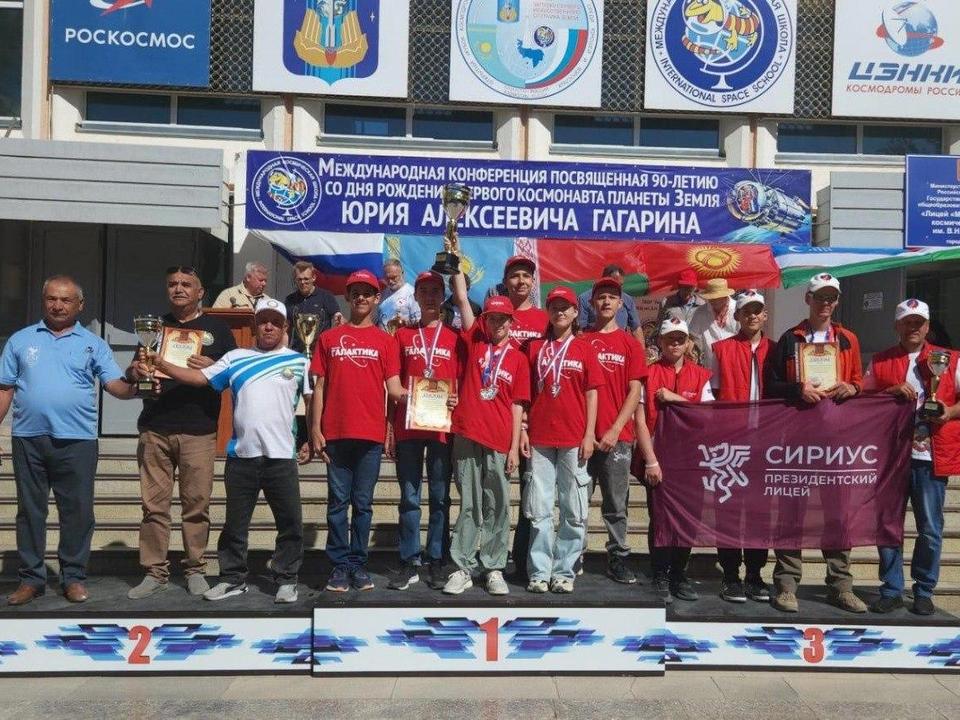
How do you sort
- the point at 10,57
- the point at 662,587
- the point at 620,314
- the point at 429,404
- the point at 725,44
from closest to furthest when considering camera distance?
the point at 429,404
the point at 662,587
the point at 620,314
the point at 10,57
the point at 725,44

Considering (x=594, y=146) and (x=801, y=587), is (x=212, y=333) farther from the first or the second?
(x=594, y=146)

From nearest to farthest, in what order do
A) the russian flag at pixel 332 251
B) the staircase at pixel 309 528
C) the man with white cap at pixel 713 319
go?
the staircase at pixel 309 528
the man with white cap at pixel 713 319
the russian flag at pixel 332 251

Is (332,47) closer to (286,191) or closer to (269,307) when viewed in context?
(286,191)

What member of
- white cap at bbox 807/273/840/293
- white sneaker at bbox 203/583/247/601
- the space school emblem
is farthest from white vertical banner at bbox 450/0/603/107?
white sneaker at bbox 203/583/247/601

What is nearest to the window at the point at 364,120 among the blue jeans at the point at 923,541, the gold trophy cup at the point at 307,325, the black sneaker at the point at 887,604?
the gold trophy cup at the point at 307,325

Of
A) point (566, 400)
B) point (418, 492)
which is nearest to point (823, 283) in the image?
Answer: point (566, 400)

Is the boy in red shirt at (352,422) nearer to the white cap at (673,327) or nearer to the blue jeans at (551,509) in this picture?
the blue jeans at (551,509)

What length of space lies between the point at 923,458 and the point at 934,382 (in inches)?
19.9

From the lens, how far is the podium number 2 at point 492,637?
4.84 meters

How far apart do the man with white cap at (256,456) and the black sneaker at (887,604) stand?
145 inches

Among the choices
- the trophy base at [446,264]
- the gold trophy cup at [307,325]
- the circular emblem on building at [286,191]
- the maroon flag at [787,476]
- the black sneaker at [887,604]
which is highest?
the circular emblem on building at [286,191]

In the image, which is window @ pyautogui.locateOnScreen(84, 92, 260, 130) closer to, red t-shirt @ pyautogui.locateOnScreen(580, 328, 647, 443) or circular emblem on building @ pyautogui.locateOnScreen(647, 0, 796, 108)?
circular emblem on building @ pyautogui.locateOnScreen(647, 0, 796, 108)

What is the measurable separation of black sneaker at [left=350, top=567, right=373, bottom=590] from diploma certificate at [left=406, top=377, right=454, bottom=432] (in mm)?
1008

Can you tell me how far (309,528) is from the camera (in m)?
6.50
